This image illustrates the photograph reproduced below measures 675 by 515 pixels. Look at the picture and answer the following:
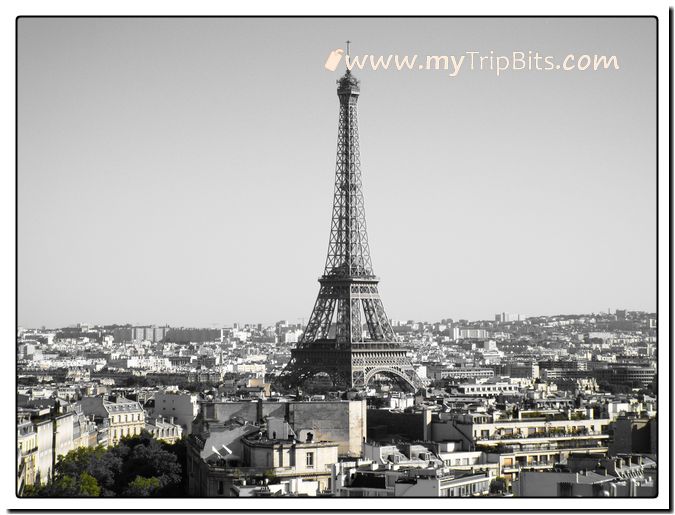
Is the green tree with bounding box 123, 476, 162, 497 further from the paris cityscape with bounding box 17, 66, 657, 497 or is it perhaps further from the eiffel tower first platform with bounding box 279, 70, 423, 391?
the eiffel tower first platform with bounding box 279, 70, 423, 391

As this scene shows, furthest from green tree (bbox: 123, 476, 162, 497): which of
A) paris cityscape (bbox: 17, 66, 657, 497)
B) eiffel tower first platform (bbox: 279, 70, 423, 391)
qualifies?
eiffel tower first platform (bbox: 279, 70, 423, 391)

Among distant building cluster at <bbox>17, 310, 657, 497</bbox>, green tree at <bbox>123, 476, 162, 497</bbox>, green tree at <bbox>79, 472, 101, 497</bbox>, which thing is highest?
distant building cluster at <bbox>17, 310, 657, 497</bbox>

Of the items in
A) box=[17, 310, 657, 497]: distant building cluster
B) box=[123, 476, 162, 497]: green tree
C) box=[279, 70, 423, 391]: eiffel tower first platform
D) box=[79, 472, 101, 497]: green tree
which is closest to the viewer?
box=[17, 310, 657, 497]: distant building cluster

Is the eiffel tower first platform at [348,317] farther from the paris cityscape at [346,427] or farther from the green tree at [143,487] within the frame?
the green tree at [143,487]

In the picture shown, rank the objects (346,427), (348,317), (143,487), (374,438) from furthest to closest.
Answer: (348,317) → (374,438) → (346,427) → (143,487)

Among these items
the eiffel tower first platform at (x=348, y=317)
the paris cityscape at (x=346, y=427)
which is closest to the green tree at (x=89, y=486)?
the paris cityscape at (x=346, y=427)

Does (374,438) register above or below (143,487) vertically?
above

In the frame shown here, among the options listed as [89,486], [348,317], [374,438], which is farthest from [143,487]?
[348,317]

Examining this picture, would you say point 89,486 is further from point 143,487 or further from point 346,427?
point 346,427
